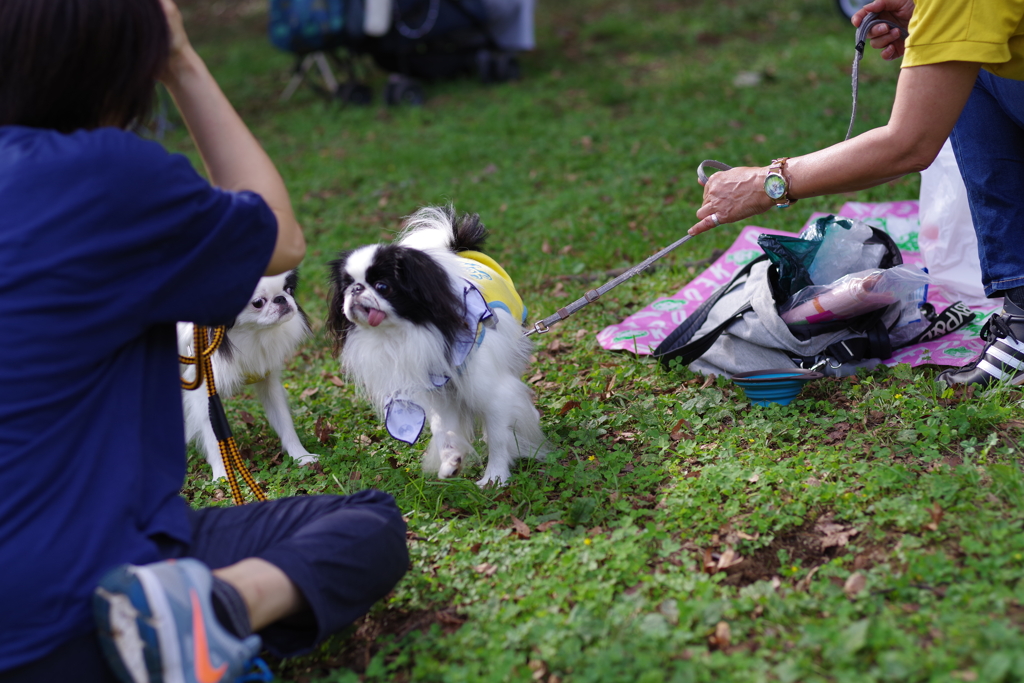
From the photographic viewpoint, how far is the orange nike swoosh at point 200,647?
1.57 meters

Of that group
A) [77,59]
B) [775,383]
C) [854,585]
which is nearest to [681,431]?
[775,383]

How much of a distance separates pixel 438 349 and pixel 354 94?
678cm

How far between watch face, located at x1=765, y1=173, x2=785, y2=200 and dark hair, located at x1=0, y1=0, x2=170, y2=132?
1722 mm

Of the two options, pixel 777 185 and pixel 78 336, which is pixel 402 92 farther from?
pixel 78 336

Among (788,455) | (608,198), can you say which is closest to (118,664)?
(788,455)

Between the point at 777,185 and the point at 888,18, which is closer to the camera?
the point at 777,185

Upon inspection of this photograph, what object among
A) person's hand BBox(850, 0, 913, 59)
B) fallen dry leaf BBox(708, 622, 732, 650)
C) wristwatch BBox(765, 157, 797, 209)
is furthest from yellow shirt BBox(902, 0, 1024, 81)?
fallen dry leaf BBox(708, 622, 732, 650)

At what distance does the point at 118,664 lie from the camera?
1571mm

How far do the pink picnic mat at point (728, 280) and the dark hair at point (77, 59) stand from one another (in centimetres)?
232

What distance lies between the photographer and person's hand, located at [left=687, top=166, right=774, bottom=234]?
263 cm

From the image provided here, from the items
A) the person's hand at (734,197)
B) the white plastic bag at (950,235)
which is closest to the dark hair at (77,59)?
the person's hand at (734,197)

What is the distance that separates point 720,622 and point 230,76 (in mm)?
10021

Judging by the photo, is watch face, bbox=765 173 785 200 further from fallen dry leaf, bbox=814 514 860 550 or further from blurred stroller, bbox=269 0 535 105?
blurred stroller, bbox=269 0 535 105

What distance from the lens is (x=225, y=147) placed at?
196 cm
